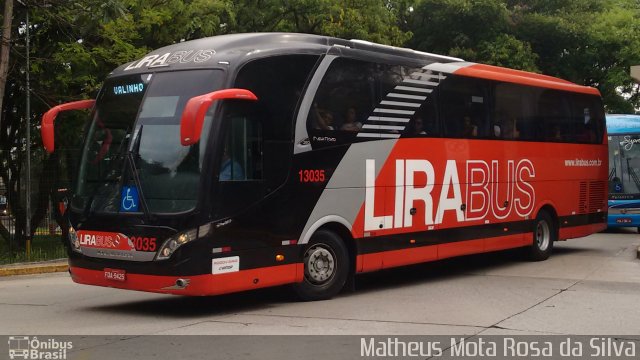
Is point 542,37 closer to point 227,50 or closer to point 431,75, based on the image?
point 431,75

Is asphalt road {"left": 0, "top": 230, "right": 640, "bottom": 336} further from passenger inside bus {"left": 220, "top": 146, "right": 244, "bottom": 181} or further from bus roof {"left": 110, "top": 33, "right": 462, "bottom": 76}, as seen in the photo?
Result: bus roof {"left": 110, "top": 33, "right": 462, "bottom": 76}

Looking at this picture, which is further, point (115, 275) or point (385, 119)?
point (385, 119)

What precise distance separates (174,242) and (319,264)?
2.33 m

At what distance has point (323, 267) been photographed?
10.5 m

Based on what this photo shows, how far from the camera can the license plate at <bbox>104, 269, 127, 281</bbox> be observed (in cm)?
921

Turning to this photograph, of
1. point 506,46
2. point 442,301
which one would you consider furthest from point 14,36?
point 506,46

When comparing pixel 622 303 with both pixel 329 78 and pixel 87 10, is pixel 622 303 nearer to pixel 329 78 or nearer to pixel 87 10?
pixel 329 78

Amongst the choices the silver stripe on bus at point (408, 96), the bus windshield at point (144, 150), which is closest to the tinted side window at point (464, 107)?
→ the silver stripe on bus at point (408, 96)

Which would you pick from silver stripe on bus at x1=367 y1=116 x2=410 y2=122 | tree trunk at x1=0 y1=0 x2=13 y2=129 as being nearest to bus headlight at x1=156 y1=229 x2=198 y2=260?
silver stripe on bus at x1=367 y1=116 x2=410 y2=122

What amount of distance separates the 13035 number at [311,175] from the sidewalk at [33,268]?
310 inches

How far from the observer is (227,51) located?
31.5ft

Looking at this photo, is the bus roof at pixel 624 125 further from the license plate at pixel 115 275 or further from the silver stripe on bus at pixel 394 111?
the license plate at pixel 115 275

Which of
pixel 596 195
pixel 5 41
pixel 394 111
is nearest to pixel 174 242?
pixel 394 111

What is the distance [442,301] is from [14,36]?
13497 millimetres
